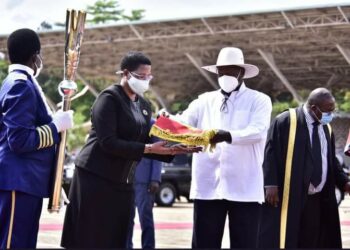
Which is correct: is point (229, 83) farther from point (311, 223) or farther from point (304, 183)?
point (311, 223)

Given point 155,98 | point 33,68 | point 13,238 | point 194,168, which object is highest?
point 155,98

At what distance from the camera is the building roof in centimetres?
4278

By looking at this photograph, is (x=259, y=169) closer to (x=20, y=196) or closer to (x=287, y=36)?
(x=20, y=196)

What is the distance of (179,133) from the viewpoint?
654 centimetres

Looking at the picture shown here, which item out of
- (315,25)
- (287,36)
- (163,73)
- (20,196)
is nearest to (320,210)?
(20,196)

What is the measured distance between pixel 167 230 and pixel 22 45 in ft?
32.0

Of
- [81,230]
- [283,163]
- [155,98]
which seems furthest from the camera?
[155,98]

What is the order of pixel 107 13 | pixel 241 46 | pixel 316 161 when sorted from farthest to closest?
pixel 107 13 < pixel 241 46 < pixel 316 161

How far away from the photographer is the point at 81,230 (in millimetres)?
6270

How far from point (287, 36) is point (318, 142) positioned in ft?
122

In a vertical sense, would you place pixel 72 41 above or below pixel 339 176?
above

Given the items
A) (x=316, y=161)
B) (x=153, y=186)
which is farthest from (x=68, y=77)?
(x=153, y=186)

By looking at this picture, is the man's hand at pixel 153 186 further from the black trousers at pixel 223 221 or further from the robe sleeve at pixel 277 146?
the black trousers at pixel 223 221

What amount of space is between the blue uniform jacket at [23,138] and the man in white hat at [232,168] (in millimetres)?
1615
